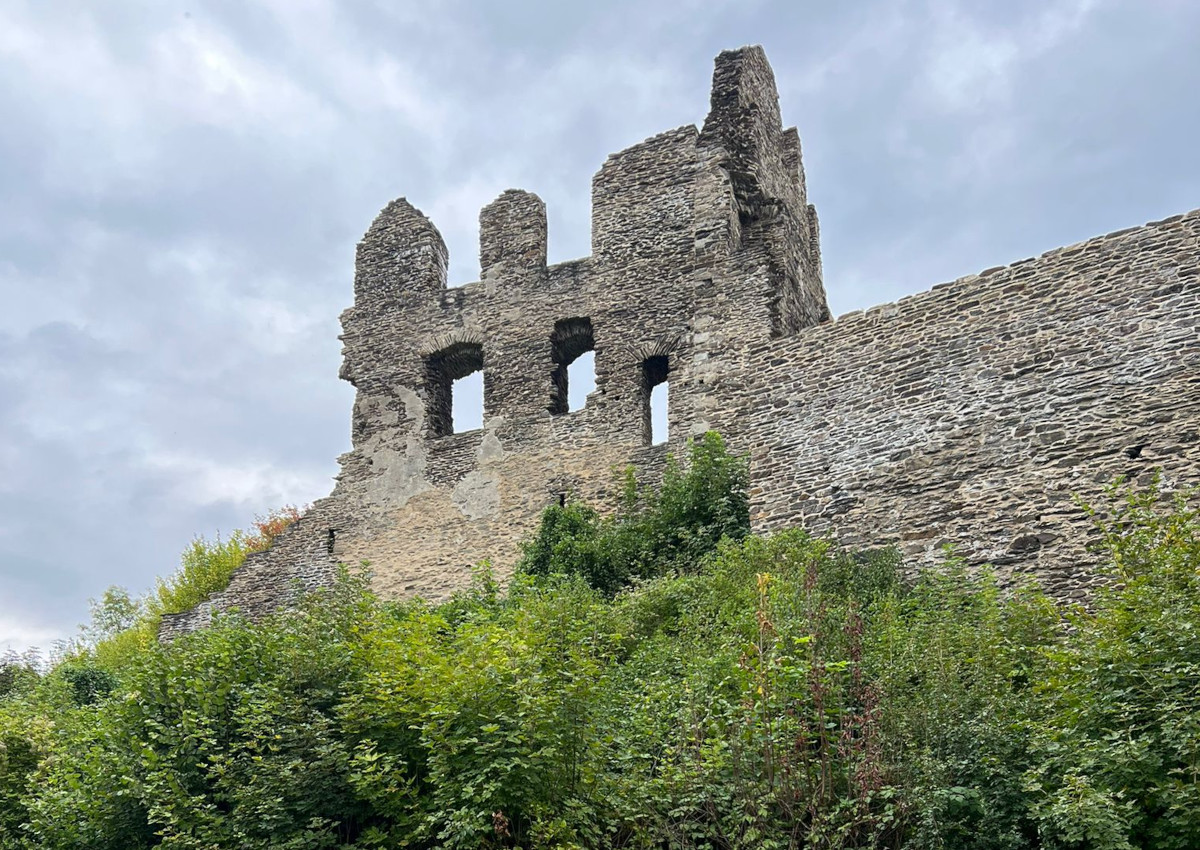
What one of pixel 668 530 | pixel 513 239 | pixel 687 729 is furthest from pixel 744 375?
pixel 687 729

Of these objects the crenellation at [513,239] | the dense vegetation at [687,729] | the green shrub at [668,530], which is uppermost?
the crenellation at [513,239]

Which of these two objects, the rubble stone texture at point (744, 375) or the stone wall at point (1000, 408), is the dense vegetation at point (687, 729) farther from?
the rubble stone texture at point (744, 375)

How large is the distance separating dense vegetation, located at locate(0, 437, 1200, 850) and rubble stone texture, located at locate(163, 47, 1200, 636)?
111cm

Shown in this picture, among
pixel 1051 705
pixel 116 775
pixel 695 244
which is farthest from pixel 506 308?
pixel 1051 705

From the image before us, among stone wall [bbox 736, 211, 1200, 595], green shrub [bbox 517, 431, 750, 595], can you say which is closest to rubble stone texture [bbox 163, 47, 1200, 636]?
stone wall [bbox 736, 211, 1200, 595]

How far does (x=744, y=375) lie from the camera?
15.1 meters

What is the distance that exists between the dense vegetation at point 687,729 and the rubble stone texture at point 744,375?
1.11 m

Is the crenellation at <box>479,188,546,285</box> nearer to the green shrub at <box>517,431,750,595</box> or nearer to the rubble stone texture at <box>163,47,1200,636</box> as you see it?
the rubble stone texture at <box>163,47,1200,636</box>

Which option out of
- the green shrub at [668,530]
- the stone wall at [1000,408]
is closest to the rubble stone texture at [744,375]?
the stone wall at [1000,408]

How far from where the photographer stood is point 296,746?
9.21m

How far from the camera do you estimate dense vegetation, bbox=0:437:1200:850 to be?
26.3 ft

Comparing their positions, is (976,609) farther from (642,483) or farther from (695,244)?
(695,244)

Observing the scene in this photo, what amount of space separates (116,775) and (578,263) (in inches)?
435

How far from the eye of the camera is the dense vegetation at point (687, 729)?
8008mm
